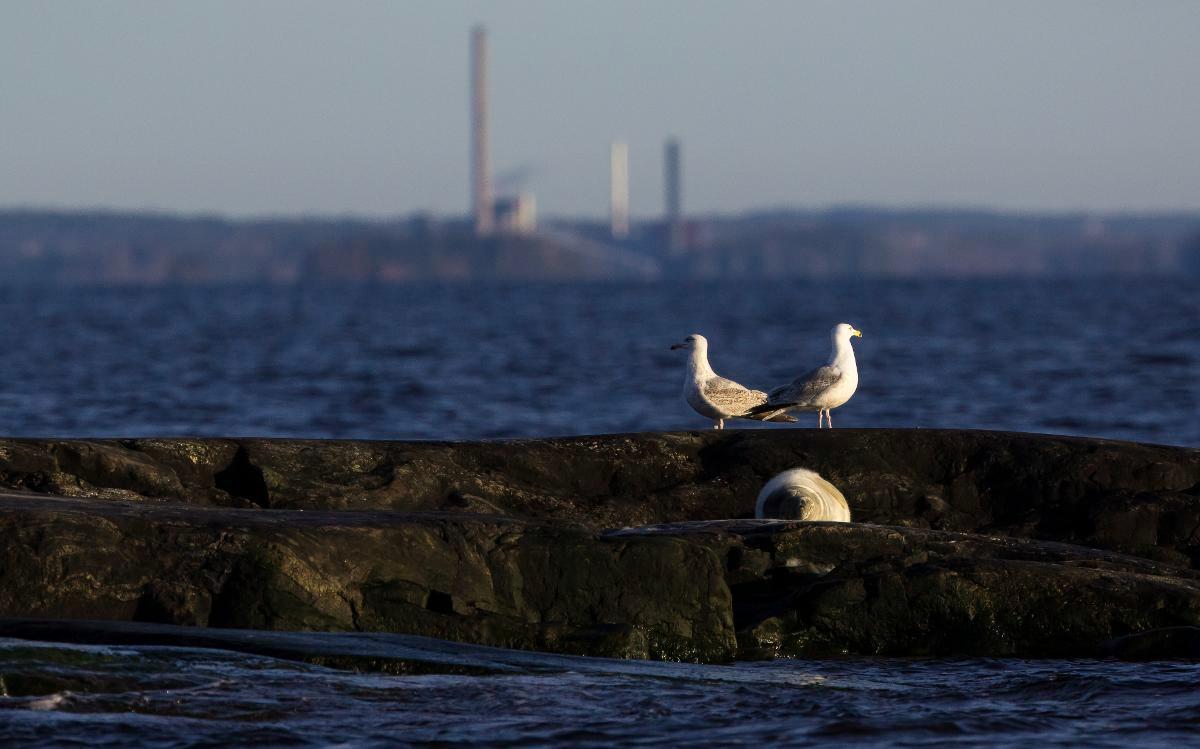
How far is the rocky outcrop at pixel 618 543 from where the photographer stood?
868 cm

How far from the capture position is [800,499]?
10336 mm

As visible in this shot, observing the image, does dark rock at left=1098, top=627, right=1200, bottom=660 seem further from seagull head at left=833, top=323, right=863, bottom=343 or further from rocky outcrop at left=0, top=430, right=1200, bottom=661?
seagull head at left=833, top=323, right=863, bottom=343

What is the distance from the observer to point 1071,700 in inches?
333

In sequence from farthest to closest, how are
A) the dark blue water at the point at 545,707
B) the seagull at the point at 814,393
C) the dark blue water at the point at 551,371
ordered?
the dark blue water at the point at 551,371 < the seagull at the point at 814,393 < the dark blue water at the point at 545,707

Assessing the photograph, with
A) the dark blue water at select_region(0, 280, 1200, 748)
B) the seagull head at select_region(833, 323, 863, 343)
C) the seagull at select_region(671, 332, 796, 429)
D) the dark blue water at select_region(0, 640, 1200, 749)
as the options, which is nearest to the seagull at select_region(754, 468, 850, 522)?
the dark blue water at select_region(0, 280, 1200, 748)

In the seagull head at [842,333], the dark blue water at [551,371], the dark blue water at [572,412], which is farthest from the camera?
the dark blue water at [551,371]

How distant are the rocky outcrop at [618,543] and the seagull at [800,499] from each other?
523mm

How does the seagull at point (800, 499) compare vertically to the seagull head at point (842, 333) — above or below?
below

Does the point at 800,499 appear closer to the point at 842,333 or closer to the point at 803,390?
the point at 803,390

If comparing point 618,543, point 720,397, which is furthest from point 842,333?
point 618,543

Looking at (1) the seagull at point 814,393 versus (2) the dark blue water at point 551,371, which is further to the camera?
(2) the dark blue water at point 551,371

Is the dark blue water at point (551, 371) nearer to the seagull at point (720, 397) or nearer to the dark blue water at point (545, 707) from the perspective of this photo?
the seagull at point (720, 397)

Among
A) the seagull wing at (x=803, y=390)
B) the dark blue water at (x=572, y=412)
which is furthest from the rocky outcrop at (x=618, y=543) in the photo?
the seagull wing at (x=803, y=390)

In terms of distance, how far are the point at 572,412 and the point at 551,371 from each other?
1036cm
